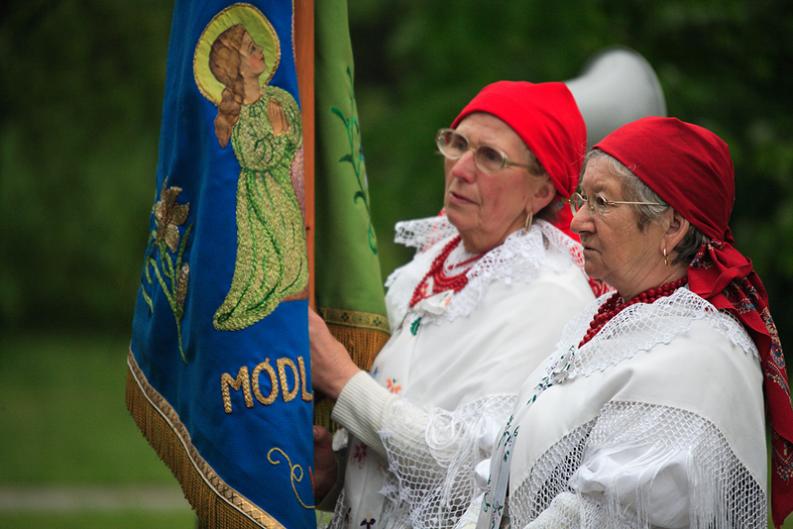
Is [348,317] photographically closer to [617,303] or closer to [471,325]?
[471,325]

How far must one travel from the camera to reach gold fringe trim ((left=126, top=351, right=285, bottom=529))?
2535mm

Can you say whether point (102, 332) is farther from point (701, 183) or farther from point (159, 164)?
point (701, 183)

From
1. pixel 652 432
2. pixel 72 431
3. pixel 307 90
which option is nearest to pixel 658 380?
pixel 652 432

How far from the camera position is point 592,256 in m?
2.43

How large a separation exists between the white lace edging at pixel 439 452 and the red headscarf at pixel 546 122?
2.15ft

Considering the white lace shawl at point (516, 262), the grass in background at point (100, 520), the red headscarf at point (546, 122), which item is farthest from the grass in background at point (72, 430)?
the red headscarf at point (546, 122)

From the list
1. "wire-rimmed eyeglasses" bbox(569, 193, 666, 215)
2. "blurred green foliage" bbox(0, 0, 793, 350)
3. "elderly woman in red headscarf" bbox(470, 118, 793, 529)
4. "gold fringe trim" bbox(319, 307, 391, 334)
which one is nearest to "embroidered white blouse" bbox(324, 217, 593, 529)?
"gold fringe trim" bbox(319, 307, 391, 334)

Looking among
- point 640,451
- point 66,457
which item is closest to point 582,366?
point 640,451

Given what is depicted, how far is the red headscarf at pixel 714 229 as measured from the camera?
230cm

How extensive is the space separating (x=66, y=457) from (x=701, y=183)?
8.48 metres

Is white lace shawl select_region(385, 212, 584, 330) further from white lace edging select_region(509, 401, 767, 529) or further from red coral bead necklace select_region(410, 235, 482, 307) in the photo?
white lace edging select_region(509, 401, 767, 529)

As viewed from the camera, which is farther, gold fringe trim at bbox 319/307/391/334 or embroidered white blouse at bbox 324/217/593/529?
gold fringe trim at bbox 319/307/391/334

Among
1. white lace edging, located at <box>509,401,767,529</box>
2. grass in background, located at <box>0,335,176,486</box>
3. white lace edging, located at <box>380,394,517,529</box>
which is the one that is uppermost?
white lace edging, located at <box>509,401,767,529</box>

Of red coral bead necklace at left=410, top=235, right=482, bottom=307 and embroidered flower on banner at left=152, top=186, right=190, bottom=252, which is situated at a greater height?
embroidered flower on banner at left=152, top=186, right=190, bottom=252
